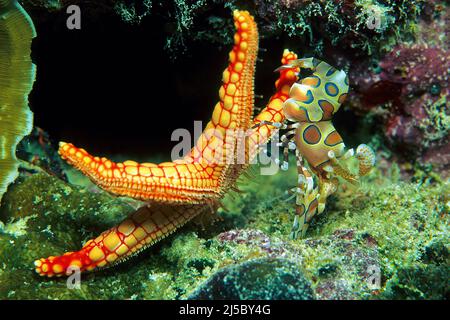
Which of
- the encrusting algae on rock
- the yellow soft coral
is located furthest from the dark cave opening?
the encrusting algae on rock

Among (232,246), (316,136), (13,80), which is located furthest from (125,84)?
(232,246)

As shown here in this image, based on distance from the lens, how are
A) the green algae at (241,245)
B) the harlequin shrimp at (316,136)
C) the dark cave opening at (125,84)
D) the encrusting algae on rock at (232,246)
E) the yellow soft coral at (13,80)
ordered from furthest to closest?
the dark cave opening at (125,84), the harlequin shrimp at (316,136), the yellow soft coral at (13,80), the green algae at (241,245), the encrusting algae on rock at (232,246)

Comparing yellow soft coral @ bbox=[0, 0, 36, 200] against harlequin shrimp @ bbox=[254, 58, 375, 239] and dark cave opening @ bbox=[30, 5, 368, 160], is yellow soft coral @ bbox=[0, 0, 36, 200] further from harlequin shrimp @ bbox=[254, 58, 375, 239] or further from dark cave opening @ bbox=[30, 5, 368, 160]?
harlequin shrimp @ bbox=[254, 58, 375, 239]

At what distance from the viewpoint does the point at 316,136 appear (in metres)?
3.91

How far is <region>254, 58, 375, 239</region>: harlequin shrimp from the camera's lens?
3799 millimetres

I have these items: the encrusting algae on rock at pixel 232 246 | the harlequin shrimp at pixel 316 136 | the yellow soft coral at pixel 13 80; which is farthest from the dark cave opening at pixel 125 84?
the encrusting algae on rock at pixel 232 246

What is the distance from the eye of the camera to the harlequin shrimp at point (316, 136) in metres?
3.80

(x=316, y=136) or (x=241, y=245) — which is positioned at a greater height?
(x=316, y=136)

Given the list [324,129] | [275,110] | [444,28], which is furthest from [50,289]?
[444,28]

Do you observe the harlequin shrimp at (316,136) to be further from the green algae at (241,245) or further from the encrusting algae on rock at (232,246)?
the green algae at (241,245)

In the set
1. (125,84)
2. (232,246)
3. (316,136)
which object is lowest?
(232,246)

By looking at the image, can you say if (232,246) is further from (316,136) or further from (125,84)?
(125,84)

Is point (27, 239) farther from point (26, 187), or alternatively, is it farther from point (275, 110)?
point (275, 110)
